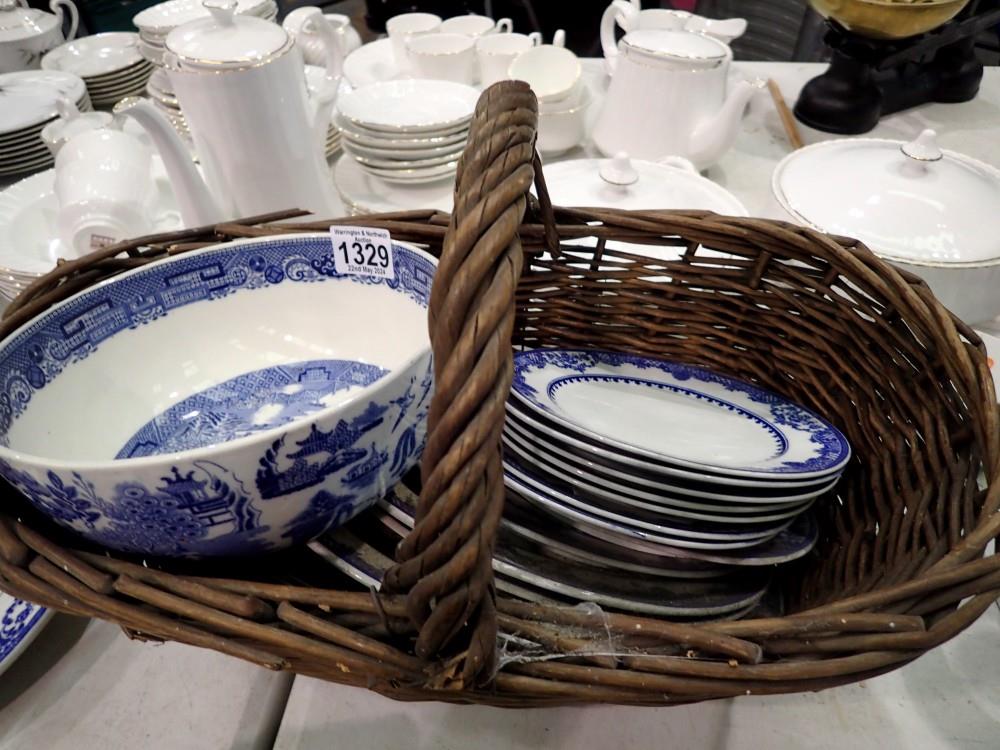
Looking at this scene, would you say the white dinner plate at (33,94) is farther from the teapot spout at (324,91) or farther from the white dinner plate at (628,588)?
the white dinner plate at (628,588)

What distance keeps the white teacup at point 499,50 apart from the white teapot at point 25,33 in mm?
817

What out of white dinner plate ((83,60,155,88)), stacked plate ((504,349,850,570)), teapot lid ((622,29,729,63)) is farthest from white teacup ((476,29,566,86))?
stacked plate ((504,349,850,570))

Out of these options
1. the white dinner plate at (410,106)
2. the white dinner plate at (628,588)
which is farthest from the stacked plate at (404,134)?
the white dinner plate at (628,588)

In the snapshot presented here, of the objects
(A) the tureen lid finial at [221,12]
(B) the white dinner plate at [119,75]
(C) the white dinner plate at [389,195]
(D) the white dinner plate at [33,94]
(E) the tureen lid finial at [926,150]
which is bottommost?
(C) the white dinner plate at [389,195]

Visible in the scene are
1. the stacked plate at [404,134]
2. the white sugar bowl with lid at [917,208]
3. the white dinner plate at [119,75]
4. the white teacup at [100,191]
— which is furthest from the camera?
the white dinner plate at [119,75]

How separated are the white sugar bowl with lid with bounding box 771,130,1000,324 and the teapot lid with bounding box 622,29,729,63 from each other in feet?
0.58

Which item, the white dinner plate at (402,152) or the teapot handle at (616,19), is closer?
the white dinner plate at (402,152)

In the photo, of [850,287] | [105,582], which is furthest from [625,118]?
[105,582]

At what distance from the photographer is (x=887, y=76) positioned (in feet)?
3.28

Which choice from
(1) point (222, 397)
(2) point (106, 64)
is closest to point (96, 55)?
(2) point (106, 64)

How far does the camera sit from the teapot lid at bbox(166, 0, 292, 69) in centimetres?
58

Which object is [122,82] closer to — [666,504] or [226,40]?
[226,40]

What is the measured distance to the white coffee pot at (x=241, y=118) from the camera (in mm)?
590

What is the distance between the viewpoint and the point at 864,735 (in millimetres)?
390
